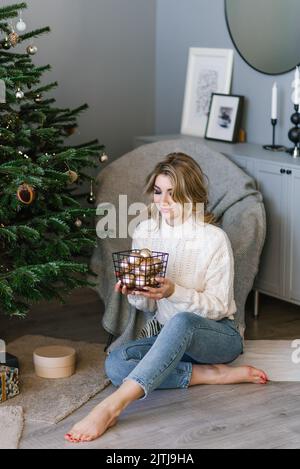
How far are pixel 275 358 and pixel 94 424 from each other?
977 mm

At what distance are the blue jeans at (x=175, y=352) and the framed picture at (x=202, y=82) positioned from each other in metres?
1.73

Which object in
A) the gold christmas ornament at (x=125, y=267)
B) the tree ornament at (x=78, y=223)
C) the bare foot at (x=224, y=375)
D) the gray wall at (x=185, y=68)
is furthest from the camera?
the gray wall at (x=185, y=68)

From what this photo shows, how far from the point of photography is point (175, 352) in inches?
110

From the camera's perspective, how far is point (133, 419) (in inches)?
111

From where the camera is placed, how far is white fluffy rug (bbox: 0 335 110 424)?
2.91 m

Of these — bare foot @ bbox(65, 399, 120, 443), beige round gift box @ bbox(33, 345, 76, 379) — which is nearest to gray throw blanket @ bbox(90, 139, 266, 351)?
beige round gift box @ bbox(33, 345, 76, 379)

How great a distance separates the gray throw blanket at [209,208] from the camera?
3455 mm

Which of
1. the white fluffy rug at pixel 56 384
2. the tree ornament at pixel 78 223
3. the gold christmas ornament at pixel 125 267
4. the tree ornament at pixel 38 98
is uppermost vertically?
the tree ornament at pixel 38 98

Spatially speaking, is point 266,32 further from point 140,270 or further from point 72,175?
point 140,270

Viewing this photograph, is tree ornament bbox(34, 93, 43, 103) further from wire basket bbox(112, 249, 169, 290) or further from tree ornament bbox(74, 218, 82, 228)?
wire basket bbox(112, 249, 169, 290)

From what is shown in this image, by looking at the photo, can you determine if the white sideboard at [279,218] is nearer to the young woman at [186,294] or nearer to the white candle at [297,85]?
the white candle at [297,85]

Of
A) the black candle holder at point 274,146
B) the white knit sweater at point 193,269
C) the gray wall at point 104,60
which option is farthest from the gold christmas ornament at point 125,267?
the gray wall at point 104,60

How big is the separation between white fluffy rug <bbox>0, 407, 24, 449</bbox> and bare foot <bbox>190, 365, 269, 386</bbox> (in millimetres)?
658

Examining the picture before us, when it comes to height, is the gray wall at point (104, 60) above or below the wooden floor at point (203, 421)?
above
